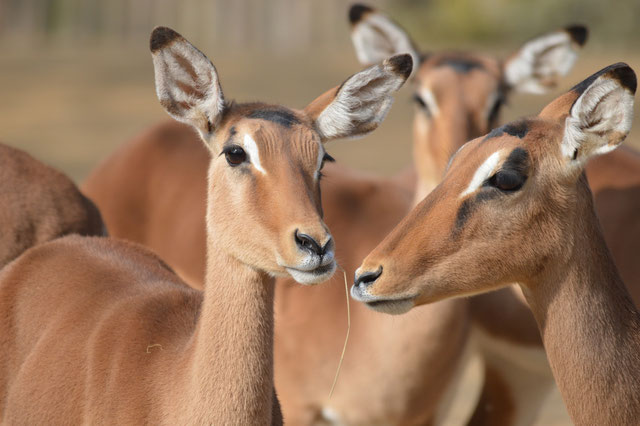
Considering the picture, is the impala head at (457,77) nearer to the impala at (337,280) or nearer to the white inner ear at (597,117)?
the impala at (337,280)

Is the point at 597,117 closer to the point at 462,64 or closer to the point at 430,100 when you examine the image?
the point at 430,100

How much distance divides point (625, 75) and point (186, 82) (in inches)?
73.2

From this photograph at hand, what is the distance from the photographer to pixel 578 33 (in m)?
7.23

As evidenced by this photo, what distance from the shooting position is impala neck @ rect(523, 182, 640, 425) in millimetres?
3936

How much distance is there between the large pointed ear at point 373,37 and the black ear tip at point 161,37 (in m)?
3.15

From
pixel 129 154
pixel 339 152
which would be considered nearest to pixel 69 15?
pixel 339 152

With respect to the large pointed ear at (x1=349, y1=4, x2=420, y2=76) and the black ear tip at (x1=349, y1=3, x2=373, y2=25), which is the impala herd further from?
the black ear tip at (x1=349, y1=3, x2=373, y2=25)

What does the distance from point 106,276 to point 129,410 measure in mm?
803

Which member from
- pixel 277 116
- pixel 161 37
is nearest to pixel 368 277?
pixel 277 116

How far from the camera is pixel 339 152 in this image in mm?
17969

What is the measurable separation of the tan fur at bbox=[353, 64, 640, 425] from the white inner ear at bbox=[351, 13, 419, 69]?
3.58m

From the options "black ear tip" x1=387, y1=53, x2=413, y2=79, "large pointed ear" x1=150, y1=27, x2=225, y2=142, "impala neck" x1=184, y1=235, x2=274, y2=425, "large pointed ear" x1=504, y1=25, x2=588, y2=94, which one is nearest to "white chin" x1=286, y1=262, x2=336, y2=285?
"impala neck" x1=184, y1=235, x2=274, y2=425

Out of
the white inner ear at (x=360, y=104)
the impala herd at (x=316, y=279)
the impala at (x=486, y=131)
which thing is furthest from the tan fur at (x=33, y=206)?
the impala at (x=486, y=131)

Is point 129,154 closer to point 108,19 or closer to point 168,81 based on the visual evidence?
point 168,81
